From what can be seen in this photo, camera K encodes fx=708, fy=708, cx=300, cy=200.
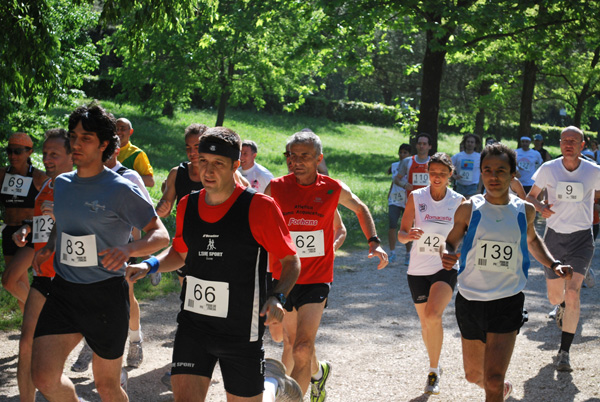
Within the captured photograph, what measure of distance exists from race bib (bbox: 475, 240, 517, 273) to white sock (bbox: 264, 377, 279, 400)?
1.65 m

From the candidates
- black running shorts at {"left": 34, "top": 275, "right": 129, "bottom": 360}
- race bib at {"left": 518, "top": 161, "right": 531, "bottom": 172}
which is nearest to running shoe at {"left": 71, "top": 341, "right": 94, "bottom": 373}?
black running shorts at {"left": 34, "top": 275, "right": 129, "bottom": 360}

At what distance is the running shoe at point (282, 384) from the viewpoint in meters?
4.36

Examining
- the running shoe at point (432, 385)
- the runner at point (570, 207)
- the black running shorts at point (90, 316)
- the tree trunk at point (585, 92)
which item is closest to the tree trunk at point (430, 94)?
the runner at point (570, 207)

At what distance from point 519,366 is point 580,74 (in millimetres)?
24109

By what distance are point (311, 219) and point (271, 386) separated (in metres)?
1.55

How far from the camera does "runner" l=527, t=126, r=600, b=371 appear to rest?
7.26m

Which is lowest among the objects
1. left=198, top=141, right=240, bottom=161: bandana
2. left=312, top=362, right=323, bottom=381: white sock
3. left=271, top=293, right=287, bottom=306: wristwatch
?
left=312, top=362, right=323, bottom=381: white sock

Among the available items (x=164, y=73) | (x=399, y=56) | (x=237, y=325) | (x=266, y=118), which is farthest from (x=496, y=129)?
(x=237, y=325)

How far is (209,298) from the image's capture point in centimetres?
371

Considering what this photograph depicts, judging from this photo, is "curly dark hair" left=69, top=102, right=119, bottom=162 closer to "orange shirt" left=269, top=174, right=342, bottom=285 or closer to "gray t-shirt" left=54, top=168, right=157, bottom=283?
"gray t-shirt" left=54, top=168, right=157, bottom=283

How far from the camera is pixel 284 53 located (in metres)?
26.3

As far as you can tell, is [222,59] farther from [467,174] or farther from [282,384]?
[282,384]

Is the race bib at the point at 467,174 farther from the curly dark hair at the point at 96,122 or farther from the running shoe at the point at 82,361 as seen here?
the curly dark hair at the point at 96,122

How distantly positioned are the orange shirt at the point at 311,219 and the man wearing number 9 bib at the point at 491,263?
0.95 m
